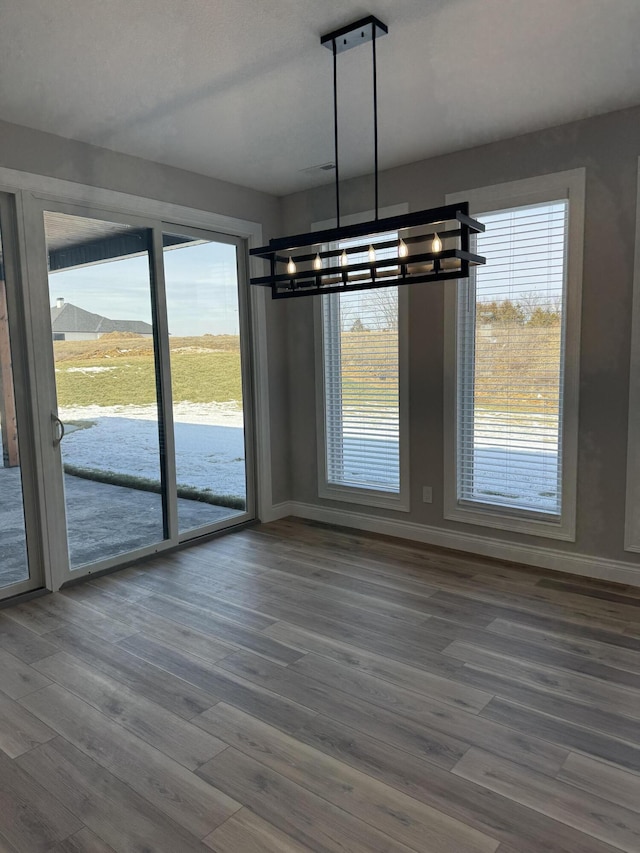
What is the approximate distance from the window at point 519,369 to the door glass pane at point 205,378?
1.82 m

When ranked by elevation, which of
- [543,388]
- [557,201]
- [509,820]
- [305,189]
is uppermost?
[305,189]

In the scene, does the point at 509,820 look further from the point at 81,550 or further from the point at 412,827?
the point at 81,550

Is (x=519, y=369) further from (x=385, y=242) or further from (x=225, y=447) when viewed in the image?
(x=225, y=447)

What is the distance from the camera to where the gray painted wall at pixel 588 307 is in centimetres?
353

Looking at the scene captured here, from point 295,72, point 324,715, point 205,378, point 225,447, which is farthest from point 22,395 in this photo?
point 324,715

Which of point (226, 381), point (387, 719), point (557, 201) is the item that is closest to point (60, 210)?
point (226, 381)

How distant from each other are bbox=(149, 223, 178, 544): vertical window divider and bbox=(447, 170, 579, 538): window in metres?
2.07

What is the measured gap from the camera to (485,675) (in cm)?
271

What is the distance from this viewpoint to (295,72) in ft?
9.49

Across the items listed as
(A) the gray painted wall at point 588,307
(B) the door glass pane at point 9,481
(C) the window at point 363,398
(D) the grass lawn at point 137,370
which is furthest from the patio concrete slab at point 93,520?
(A) the gray painted wall at point 588,307

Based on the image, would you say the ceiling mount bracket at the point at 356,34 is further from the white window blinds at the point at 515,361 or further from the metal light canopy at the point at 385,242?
the white window blinds at the point at 515,361

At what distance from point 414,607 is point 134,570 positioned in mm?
1950

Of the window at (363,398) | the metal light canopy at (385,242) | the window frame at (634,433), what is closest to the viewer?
the metal light canopy at (385,242)

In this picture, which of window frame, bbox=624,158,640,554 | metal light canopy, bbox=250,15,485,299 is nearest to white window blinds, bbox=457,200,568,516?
window frame, bbox=624,158,640,554
